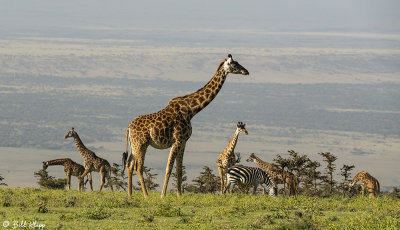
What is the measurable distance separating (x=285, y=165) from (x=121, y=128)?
5779 inches

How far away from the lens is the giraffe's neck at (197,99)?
26828 mm

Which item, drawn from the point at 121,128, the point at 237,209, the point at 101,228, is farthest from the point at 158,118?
the point at 121,128

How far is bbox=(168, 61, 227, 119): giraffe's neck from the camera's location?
88.0 feet

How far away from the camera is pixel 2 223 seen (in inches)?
771

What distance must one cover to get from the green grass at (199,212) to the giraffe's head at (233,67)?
13.6ft

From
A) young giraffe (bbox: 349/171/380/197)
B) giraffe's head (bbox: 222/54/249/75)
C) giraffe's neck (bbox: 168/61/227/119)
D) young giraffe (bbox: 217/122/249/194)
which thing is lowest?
young giraffe (bbox: 349/171/380/197)

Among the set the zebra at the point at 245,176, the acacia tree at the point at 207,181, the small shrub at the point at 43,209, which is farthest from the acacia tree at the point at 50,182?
the small shrub at the point at 43,209

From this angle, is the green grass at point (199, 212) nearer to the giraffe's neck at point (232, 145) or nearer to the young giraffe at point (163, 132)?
the young giraffe at point (163, 132)

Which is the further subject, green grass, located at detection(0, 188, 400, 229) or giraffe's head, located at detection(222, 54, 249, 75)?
giraffe's head, located at detection(222, 54, 249, 75)

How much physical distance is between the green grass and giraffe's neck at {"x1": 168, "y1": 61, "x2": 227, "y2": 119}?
2.84 m

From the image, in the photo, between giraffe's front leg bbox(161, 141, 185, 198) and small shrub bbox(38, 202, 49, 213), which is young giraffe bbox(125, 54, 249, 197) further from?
small shrub bbox(38, 202, 49, 213)

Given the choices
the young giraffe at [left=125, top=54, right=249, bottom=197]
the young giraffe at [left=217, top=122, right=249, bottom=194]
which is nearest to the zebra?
the young giraffe at [left=217, top=122, right=249, bottom=194]

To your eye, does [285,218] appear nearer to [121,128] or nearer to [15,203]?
[15,203]

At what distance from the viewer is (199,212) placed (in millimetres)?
22688
